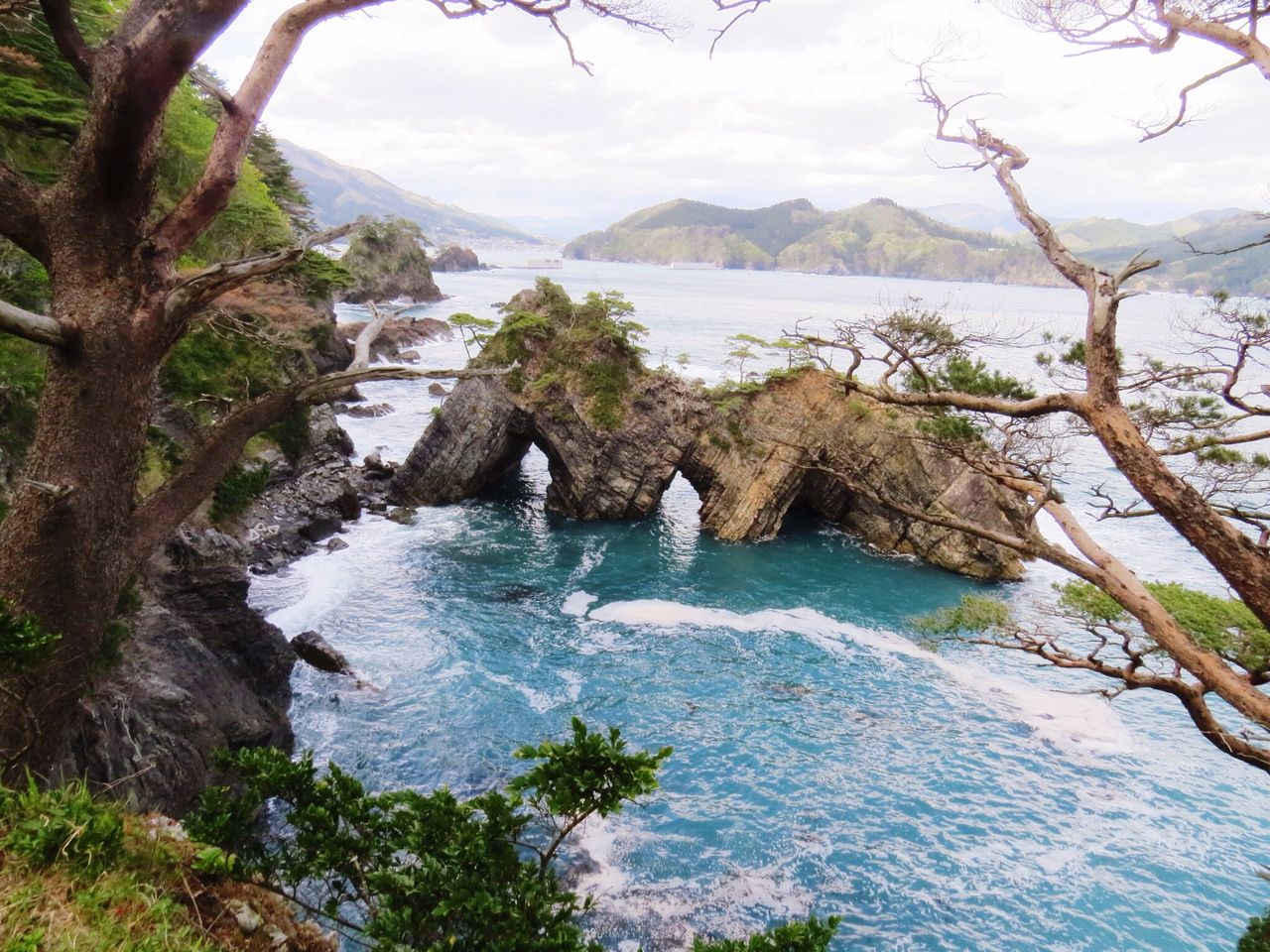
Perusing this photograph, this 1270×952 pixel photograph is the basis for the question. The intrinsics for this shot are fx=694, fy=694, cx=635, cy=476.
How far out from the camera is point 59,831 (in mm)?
4055

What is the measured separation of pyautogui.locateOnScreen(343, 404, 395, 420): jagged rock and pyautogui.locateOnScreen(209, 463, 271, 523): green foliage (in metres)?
19.4

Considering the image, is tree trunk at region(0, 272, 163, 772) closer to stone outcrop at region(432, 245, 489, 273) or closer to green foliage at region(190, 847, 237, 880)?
green foliage at region(190, 847, 237, 880)

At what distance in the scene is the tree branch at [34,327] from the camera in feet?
14.5

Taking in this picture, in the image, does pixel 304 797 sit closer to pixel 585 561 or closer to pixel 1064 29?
pixel 1064 29

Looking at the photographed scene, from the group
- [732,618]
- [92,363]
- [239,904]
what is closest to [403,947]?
[239,904]

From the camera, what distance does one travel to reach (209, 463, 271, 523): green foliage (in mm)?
16516

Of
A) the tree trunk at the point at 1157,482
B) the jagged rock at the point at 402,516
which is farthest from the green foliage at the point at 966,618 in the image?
the jagged rock at the point at 402,516

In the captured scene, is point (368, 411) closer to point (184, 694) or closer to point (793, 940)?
point (184, 694)

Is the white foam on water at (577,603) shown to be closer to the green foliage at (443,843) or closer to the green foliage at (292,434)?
the green foliage at (292,434)

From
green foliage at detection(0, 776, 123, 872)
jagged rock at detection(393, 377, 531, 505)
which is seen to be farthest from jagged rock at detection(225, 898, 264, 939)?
jagged rock at detection(393, 377, 531, 505)

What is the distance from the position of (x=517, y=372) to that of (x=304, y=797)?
71.2 feet

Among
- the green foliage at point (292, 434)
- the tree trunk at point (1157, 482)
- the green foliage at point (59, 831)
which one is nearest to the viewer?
the green foliage at point (59, 831)

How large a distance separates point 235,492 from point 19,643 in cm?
1424

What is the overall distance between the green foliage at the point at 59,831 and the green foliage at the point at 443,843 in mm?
1053
